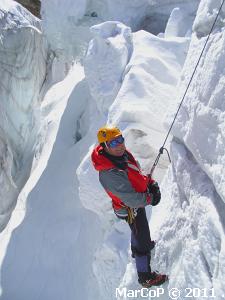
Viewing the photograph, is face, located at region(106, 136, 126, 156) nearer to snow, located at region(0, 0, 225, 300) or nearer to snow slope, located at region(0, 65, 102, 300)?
snow, located at region(0, 0, 225, 300)

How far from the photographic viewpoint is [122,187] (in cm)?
308

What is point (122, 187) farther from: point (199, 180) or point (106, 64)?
point (106, 64)

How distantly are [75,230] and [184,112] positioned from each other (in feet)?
11.6

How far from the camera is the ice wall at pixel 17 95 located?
31.2ft

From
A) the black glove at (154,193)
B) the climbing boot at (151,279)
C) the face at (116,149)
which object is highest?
the face at (116,149)

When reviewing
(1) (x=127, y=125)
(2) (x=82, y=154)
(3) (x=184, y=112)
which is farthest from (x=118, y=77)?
(3) (x=184, y=112)

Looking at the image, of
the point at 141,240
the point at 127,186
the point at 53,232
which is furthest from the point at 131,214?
the point at 53,232

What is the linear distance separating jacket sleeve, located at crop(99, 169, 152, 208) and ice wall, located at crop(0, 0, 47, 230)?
20.4 ft

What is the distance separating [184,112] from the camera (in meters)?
3.52

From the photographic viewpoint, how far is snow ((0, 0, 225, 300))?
3109 millimetres

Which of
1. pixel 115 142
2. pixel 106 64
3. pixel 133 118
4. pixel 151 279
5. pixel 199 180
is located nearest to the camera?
pixel 115 142

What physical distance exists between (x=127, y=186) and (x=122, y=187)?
35mm

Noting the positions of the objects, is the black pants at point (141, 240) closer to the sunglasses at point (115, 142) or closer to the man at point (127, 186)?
the man at point (127, 186)

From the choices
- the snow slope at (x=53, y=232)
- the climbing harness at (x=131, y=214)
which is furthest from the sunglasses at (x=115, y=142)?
the snow slope at (x=53, y=232)
